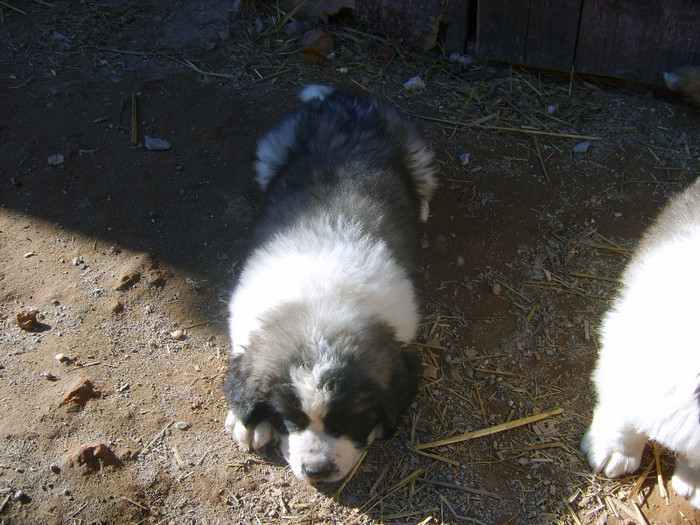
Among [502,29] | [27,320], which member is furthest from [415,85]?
[27,320]

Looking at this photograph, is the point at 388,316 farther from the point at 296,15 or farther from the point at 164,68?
the point at 296,15

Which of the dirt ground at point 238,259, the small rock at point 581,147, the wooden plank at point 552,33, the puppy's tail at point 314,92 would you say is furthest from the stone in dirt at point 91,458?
the wooden plank at point 552,33

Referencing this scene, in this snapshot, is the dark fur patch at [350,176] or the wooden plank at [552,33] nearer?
the dark fur patch at [350,176]

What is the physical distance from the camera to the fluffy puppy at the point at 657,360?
7.00 feet

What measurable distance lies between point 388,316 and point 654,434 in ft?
3.65

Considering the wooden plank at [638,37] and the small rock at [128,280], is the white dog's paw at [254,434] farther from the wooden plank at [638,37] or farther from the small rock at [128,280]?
the wooden plank at [638,37]

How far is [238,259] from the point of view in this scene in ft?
11.6

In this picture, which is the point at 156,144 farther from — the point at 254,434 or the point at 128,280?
the point at 254,434

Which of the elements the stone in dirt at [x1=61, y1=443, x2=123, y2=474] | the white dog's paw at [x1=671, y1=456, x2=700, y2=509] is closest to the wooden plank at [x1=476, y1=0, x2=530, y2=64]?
A: the white dog's paw at [x1=671, y1=456, x2=700, y2=509]

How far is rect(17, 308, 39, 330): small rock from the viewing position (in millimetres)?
3057

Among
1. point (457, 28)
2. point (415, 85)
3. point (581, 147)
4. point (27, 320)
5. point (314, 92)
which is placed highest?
point (457, 28)

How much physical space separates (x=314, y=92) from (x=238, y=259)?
1.21 meters

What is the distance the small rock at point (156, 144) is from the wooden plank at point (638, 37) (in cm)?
284

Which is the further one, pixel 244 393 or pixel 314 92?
pixel 314 92
